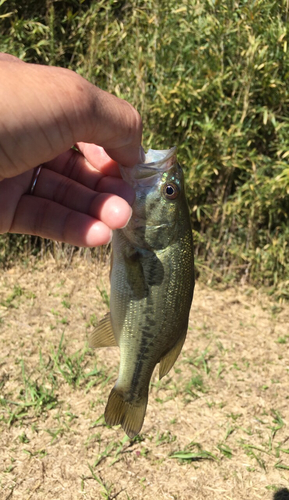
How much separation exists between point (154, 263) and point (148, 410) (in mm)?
1988

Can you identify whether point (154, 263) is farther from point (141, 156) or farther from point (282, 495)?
point (282, 495)

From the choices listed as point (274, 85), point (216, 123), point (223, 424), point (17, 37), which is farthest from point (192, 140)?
point (223, 424)

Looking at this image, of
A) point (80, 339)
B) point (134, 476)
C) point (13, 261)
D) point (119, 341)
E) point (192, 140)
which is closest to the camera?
point (119, 341)

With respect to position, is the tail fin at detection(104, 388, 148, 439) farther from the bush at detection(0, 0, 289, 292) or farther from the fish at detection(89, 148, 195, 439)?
the bush at detection(0, 0, 289, 292)

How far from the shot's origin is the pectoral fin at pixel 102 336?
186 cm

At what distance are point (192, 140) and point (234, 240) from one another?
1130 millimetres

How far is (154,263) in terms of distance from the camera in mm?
1707

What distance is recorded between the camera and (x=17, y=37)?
15.5 ft

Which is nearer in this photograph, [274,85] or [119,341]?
[119,341]

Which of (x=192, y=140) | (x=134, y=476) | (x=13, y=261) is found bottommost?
(x=13, y=261)

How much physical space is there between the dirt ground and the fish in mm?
1488

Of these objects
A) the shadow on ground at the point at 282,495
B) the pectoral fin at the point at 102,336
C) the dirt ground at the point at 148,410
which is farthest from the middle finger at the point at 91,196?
the shadow on ground at the point at 282,495

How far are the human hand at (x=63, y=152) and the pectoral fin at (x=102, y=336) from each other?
1.28ft

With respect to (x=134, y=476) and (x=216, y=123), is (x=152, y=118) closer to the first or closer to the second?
(x=216, y=123)
